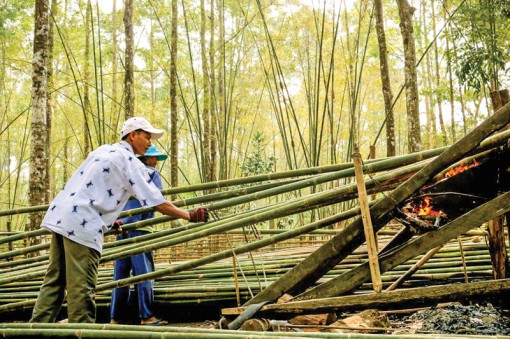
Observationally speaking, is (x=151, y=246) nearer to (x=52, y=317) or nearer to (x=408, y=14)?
(x=52, y=317)

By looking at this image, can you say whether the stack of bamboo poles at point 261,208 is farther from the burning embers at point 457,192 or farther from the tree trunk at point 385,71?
the tree trunk at point 385,71

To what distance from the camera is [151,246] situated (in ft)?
6.85

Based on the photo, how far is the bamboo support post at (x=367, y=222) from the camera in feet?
5.19

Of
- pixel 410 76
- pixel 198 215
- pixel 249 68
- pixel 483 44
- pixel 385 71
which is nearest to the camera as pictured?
pixel 198 215

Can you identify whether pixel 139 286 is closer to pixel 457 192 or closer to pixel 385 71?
pixel 457 192

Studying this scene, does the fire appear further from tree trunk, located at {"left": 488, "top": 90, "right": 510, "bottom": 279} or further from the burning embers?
tree trunk, located at {"left": 488, "top": 90, "right": 510, "bottom": 279}

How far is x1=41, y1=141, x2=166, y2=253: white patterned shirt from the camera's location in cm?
193

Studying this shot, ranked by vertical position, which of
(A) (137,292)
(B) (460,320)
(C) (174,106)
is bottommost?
(B) (460,320)

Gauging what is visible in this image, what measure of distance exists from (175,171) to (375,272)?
547cm

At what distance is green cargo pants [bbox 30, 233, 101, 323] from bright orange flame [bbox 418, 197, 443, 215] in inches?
53.0

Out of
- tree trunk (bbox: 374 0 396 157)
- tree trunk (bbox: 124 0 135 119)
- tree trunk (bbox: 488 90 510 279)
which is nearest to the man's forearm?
tree trunk (bbox: 488 90 510 279)

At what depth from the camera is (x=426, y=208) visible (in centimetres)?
Result: 174

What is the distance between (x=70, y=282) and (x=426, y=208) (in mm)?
1454

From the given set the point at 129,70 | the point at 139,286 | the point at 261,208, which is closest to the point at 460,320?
the point at 261,208
